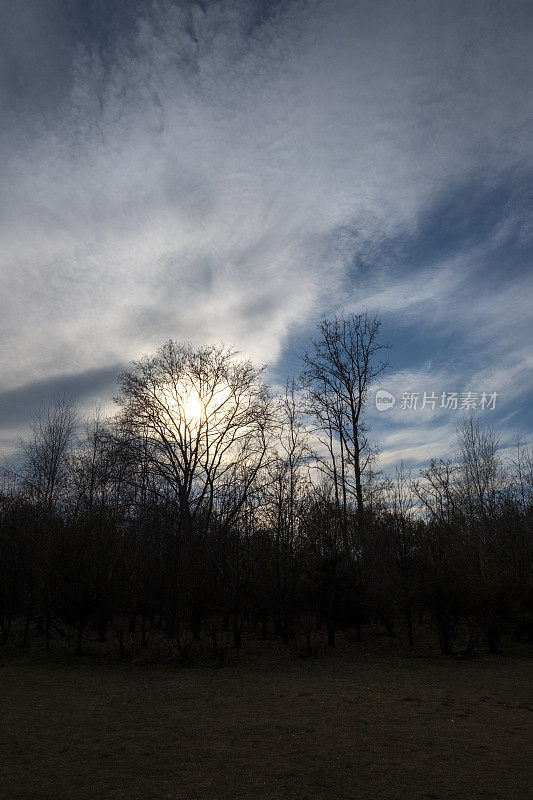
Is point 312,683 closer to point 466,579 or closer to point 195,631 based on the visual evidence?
point 195,631

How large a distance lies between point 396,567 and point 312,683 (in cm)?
647

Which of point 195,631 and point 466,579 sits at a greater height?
point 466,579

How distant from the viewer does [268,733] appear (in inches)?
277

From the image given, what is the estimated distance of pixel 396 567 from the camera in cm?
1641

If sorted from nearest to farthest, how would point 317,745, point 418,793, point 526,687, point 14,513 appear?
point 418,793, point 317,745, point 526,687, point 14,513

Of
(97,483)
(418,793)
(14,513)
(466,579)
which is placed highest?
(97,483)

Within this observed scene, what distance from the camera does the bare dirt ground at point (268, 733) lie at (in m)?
5.11

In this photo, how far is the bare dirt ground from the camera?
5113mm

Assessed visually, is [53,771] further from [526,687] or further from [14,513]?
[14,513]

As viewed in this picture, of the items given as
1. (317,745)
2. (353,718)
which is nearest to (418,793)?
(317,745)

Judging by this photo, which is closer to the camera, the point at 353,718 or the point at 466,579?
the point at 353,718

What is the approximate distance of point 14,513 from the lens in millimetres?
18422

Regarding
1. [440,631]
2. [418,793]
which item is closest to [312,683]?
[440,631]

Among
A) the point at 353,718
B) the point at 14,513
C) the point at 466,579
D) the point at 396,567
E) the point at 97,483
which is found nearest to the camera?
the point at 353,718
